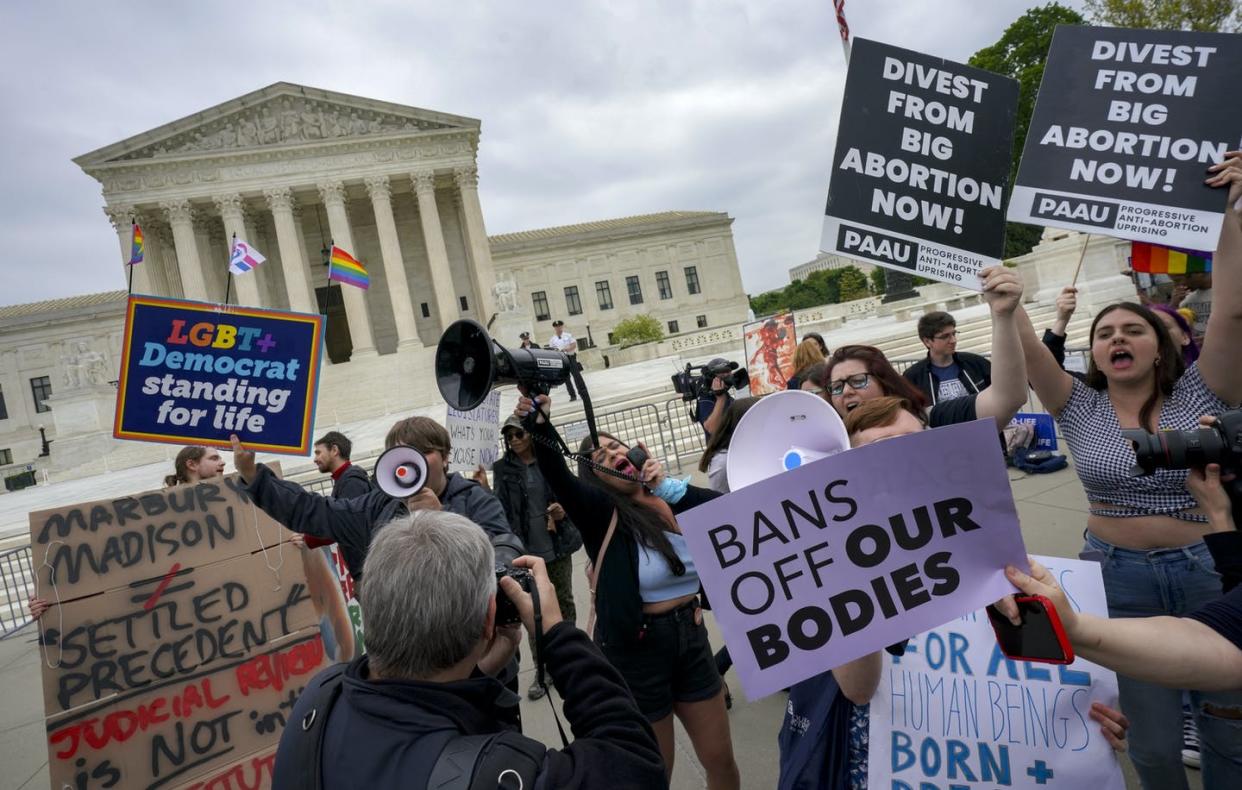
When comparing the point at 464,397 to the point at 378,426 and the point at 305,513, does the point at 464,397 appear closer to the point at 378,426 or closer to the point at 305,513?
the point at 305,513

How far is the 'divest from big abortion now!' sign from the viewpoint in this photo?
323cm

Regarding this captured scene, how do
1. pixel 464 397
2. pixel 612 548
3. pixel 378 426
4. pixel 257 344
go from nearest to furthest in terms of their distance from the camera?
pixel 464 397 → pixel 612 548 → pixel 257 344 → pixel 378 426

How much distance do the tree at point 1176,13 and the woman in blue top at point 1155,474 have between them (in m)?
21.7

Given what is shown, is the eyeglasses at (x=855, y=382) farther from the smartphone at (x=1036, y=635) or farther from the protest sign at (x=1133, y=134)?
the smartphone at (x=1036, y=635)

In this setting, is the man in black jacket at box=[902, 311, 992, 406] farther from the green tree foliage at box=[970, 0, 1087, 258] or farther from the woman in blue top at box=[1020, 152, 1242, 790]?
the green tree foliage at box=[970, 0, 1087, 258]

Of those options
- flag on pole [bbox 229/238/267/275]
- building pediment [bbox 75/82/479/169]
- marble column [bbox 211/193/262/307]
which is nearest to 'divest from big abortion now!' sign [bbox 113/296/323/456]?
flag on pole [bbox 229/238/267/275]

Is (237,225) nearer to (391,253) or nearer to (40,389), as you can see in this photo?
(391,253)

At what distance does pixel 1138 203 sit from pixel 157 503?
175 inches

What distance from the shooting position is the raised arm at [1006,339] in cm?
209

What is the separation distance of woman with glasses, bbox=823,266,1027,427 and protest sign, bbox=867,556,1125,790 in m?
0.65

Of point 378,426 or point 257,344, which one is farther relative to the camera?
point 378,426

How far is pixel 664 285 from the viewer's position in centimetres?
5225

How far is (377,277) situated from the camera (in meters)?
36.7

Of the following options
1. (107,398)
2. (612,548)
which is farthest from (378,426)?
(612,548)
